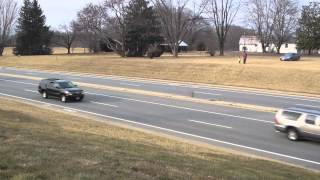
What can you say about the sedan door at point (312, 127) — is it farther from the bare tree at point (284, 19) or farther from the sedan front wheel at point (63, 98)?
the bare tree at point (284, 19)

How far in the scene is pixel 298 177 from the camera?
425 inches

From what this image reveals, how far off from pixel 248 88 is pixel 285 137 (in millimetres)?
26354

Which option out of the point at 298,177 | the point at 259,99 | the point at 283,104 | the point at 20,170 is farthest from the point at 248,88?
the point at 20,170

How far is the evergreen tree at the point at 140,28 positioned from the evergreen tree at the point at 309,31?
26.8 meters

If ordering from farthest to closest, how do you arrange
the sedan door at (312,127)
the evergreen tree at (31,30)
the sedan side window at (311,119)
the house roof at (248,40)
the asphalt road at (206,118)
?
1. the house roof at (248,40)
2. the evergreen tree at (31,30)
3. the sedan side window at (311,119)
4. the sedan door at (312,127)
5. the asphalt road at (206,118)

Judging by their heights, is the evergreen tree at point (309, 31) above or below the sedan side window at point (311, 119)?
above

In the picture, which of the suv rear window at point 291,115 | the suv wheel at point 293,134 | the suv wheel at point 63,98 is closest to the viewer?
the suv wheel at point 293,134

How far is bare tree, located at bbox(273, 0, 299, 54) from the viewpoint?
379 feet

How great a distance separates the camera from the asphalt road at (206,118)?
19375mm

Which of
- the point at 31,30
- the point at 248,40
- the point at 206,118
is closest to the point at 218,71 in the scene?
the point at 206,118

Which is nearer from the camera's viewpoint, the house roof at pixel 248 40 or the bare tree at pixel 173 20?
the bare tree at pixel 173 20

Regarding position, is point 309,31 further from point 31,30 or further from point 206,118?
point 206,118

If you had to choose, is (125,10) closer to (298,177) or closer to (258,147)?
(258,147)

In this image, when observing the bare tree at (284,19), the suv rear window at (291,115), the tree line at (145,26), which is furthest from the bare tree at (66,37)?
the suv rear window at (291,115)
